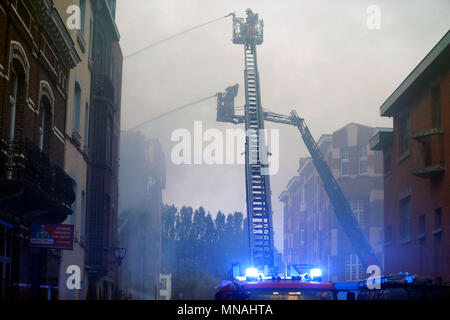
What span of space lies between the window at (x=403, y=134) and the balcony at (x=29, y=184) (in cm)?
1557

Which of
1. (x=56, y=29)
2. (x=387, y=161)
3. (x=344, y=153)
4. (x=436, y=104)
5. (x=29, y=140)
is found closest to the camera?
(x=29, y=140)

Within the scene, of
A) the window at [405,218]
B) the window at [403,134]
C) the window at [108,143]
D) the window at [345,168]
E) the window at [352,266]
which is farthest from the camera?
the window at [345,168]

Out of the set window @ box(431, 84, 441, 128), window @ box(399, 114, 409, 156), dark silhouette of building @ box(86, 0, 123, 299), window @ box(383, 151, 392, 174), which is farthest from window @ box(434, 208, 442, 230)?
dark silhouette of building @ box(86, 0, 123, 299)

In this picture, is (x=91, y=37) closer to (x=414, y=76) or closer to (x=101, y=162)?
(x=101, y=162)

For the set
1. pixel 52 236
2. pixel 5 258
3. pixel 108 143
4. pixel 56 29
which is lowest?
pixel 5 258

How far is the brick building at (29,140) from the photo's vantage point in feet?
52.2

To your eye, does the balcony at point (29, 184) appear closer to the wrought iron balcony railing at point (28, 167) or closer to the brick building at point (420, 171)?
the wrought iron balcony railing at point (28, 167)

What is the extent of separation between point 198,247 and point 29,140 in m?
54.3

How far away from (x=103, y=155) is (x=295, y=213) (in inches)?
2159

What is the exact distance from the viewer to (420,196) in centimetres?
2703

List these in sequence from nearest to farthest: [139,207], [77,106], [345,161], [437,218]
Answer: [437,218] < [77,106] < [139,207] < [345,161]

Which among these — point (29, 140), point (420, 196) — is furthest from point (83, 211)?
point (420, 196)

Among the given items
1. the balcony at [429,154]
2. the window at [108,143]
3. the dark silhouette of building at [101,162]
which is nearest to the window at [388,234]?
the balcony at [429,154]

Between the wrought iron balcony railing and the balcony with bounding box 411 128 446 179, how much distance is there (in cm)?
1269
